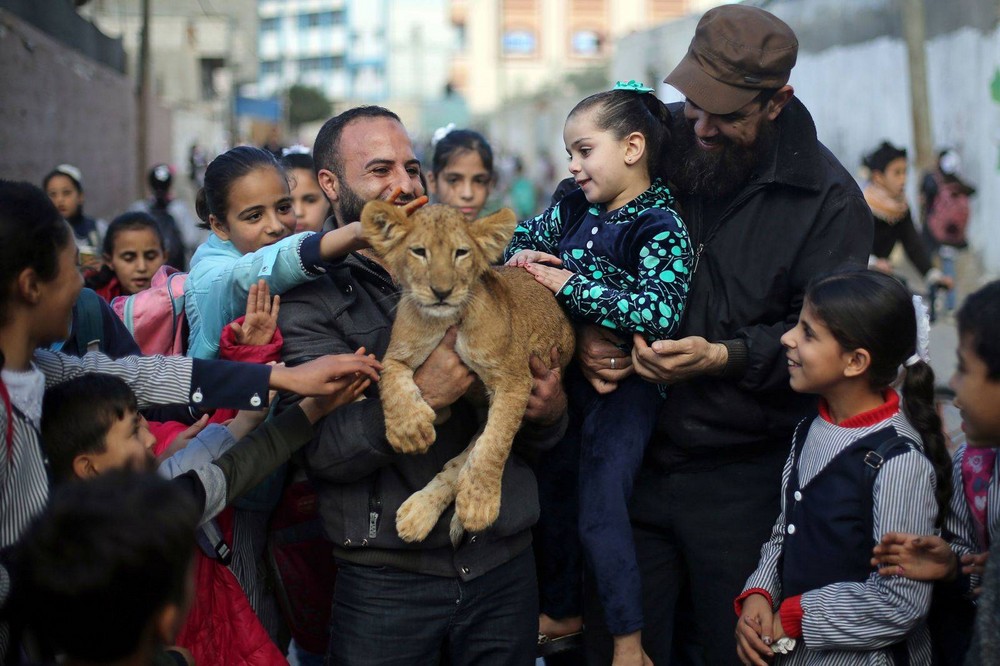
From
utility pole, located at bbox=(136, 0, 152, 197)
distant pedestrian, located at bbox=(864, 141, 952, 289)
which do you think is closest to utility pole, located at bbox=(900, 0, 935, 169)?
distant pedestrian, located at bbox=(864, 141, 952, 289)

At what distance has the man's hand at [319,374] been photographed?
3.02 meters

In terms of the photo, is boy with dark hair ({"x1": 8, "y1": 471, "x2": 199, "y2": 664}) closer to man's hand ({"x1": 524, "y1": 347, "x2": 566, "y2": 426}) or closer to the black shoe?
man's hand ({"x1": 524, "y1": 347, "x2": 566, "y2": 426})

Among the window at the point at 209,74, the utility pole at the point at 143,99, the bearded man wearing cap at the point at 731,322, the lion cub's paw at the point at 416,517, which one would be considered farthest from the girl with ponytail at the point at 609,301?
the window at the point at 209,74

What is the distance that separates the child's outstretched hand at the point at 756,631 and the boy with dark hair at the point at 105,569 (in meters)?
1.96

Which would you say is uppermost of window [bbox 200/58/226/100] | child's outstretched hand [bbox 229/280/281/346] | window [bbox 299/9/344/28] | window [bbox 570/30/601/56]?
window [bbox 299/9/344/28]

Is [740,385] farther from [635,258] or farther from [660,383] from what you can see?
[635,258]

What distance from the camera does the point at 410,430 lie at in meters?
3.02

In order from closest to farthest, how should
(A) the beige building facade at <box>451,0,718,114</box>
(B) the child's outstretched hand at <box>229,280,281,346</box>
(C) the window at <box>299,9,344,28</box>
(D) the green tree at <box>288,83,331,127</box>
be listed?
(B) the child's outstretched hand at <box>229,280,281,346</box> < (D) the green tree at <box>288,83,331,127</box> < (A) the beige building facade at <box>451,0,718,114</box> < (C) the window at <box>299,9,344,28</box>

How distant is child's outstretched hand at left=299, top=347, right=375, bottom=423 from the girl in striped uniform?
4.68 feet

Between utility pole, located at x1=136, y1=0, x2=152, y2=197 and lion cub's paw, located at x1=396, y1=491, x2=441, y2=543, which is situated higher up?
utility pole, located at x1=136, y1=0, x2=152, y2=197

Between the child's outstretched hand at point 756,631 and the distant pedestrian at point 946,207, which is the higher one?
the distant pedestrian at point 946,207

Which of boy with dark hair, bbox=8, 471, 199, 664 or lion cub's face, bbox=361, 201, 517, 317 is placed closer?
boy with dark hair, bbox=8, 471, 199, 664

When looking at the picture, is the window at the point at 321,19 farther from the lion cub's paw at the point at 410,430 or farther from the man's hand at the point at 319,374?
the lion cub's paw at the point at 410,430

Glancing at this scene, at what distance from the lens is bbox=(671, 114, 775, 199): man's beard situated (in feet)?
11.8
